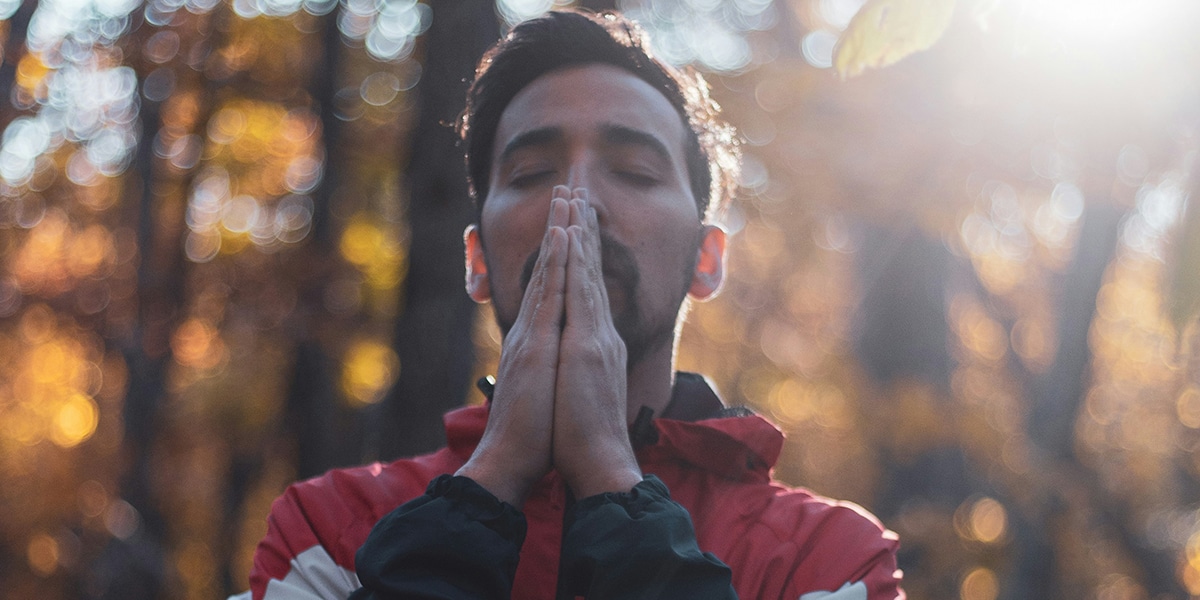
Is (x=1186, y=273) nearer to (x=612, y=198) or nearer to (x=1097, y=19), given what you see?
(x=1097, y=19)

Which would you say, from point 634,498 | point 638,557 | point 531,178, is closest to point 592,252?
point 531,178

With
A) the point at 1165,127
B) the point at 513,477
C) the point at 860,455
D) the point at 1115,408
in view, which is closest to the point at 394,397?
the point at 513,477

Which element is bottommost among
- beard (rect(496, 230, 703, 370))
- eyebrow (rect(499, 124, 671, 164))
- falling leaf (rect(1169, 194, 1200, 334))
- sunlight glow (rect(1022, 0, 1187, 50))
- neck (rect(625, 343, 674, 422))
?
neck (rect(625, 343, 674, 422))

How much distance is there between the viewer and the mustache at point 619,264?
2.04 m

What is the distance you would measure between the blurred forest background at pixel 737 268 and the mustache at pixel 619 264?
0.59 m

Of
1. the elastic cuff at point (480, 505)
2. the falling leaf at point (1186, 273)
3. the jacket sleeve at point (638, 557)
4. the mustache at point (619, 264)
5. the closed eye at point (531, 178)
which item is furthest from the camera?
the closed eye at point (531, 178)

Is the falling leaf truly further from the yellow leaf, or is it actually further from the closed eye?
the closed eye

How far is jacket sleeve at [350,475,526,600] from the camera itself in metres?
1.52

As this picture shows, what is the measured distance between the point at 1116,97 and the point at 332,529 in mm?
3289

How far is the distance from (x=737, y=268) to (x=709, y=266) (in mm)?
10733

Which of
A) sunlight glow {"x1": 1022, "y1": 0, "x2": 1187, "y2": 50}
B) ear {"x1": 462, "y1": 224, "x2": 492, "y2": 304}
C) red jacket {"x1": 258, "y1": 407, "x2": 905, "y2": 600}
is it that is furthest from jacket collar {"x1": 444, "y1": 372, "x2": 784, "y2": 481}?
sunlight glow {"x1": 1022, "y1": 0, "x2": 1187, "y2": 50}

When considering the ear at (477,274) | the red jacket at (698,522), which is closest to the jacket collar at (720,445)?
the red jacket at (698,522)

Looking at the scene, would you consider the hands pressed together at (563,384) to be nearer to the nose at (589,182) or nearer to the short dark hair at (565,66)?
the nose at (589,182)

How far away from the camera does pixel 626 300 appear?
2051mm
